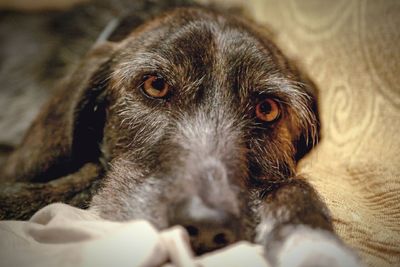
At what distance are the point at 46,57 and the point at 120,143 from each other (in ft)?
6.48

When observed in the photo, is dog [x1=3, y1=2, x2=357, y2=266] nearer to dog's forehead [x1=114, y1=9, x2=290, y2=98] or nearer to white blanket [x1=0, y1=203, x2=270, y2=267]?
dog's forehead [x1=114, y1=9, x2=290, y2=98]

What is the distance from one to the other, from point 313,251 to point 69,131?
1.46 m

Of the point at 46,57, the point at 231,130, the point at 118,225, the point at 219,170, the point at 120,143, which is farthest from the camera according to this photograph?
the point at 46,57

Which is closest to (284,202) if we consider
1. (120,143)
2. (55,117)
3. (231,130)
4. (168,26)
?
(231,130)

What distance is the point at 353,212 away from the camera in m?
1.85

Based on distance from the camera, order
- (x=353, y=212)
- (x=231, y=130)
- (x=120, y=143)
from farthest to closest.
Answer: (x=120, y=143) < (x=231, y=130) < (x=353, y=212)

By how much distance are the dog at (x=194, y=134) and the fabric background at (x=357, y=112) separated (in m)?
0.19

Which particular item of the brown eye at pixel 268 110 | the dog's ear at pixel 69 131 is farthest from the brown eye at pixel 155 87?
the brown eye at pixel 268 110

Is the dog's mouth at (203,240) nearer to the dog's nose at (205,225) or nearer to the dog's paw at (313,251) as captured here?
the dog's nose at (205,225)

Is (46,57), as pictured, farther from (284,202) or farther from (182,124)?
(284,202)

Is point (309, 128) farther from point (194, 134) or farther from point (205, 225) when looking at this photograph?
point (205, 225)

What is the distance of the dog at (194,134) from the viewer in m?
1.54

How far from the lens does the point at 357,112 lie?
2.51 m

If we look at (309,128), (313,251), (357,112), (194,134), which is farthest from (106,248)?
(357,112)
